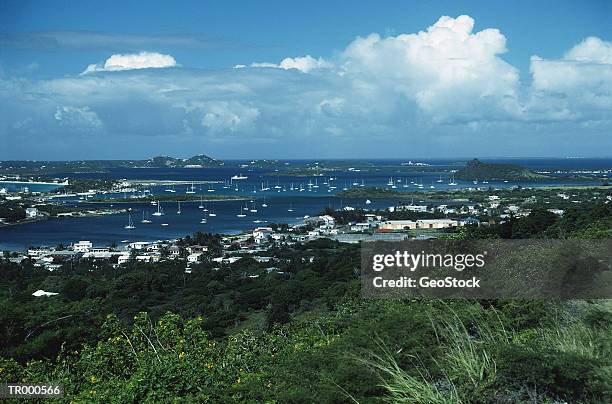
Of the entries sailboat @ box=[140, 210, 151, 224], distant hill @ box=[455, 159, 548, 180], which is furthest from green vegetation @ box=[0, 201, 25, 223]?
distant hill @ box=[455, 159, 548, 180]

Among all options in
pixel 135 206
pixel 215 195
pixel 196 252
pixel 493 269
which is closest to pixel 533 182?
pixel 215 195

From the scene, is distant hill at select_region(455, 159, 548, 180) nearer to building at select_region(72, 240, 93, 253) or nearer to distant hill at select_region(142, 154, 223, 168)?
building at select_region(72, 240, 93, 253)

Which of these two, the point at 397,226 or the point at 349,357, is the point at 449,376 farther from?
the point at 397,226

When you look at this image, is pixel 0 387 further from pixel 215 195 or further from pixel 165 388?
pixel 215 195

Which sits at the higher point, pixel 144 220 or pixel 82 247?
pixel 82 247

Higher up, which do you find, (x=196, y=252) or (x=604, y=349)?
(x=604, y=349)

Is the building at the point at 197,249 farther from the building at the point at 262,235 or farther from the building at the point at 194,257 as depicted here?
the building at the point at 262,235

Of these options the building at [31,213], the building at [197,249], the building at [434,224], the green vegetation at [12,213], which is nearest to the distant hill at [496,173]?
the building at [434,224]

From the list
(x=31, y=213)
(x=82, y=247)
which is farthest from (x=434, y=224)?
(x=31, y=213)
